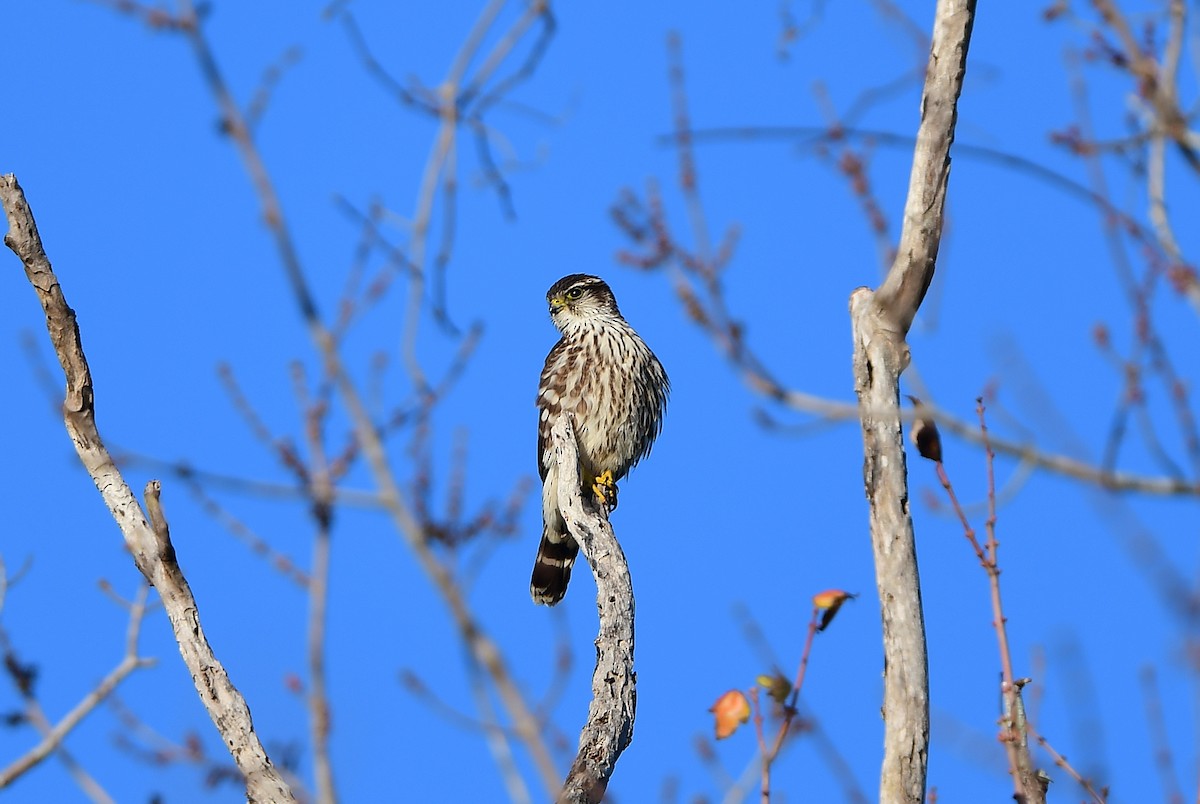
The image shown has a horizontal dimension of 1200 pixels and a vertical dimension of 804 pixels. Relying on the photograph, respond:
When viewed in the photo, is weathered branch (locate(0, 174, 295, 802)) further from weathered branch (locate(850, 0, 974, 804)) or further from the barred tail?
the barred tail

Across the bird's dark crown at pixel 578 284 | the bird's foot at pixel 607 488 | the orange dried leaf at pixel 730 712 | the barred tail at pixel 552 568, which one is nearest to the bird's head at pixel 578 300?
the bird's dark crown at pixel 578 284

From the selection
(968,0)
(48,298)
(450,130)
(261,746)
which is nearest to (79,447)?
(48,298)

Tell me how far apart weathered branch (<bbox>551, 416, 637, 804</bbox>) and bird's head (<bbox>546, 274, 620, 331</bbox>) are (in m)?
1.58

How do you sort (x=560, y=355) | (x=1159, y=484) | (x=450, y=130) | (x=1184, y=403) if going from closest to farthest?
1. (x=1159, y=484)
2. (x=1184, y=403)
3. (x=450, y=130)
4. (x=560, y=355)

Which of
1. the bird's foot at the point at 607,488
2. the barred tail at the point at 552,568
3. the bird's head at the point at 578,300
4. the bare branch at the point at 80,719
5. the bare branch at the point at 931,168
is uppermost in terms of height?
the bird's head at the point at 578,300

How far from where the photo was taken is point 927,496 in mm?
2643

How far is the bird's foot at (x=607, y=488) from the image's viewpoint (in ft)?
18.3

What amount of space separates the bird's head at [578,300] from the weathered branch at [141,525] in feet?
11.2

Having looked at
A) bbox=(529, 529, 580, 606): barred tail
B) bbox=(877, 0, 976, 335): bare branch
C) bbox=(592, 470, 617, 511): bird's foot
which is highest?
bbox=(592, 470, 617, 511): bird's foot

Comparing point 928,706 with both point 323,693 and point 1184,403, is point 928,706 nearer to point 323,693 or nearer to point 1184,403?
point 1184,403

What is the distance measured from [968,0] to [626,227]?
1363 millimetres

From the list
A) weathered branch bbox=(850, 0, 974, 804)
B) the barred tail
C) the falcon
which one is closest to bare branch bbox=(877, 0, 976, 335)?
weathered branch bbox=(850, 0, 974, 804)

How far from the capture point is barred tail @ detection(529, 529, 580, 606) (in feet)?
18.8

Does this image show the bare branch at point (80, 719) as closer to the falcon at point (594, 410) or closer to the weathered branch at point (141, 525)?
the weathered branch at point (141, 525)
